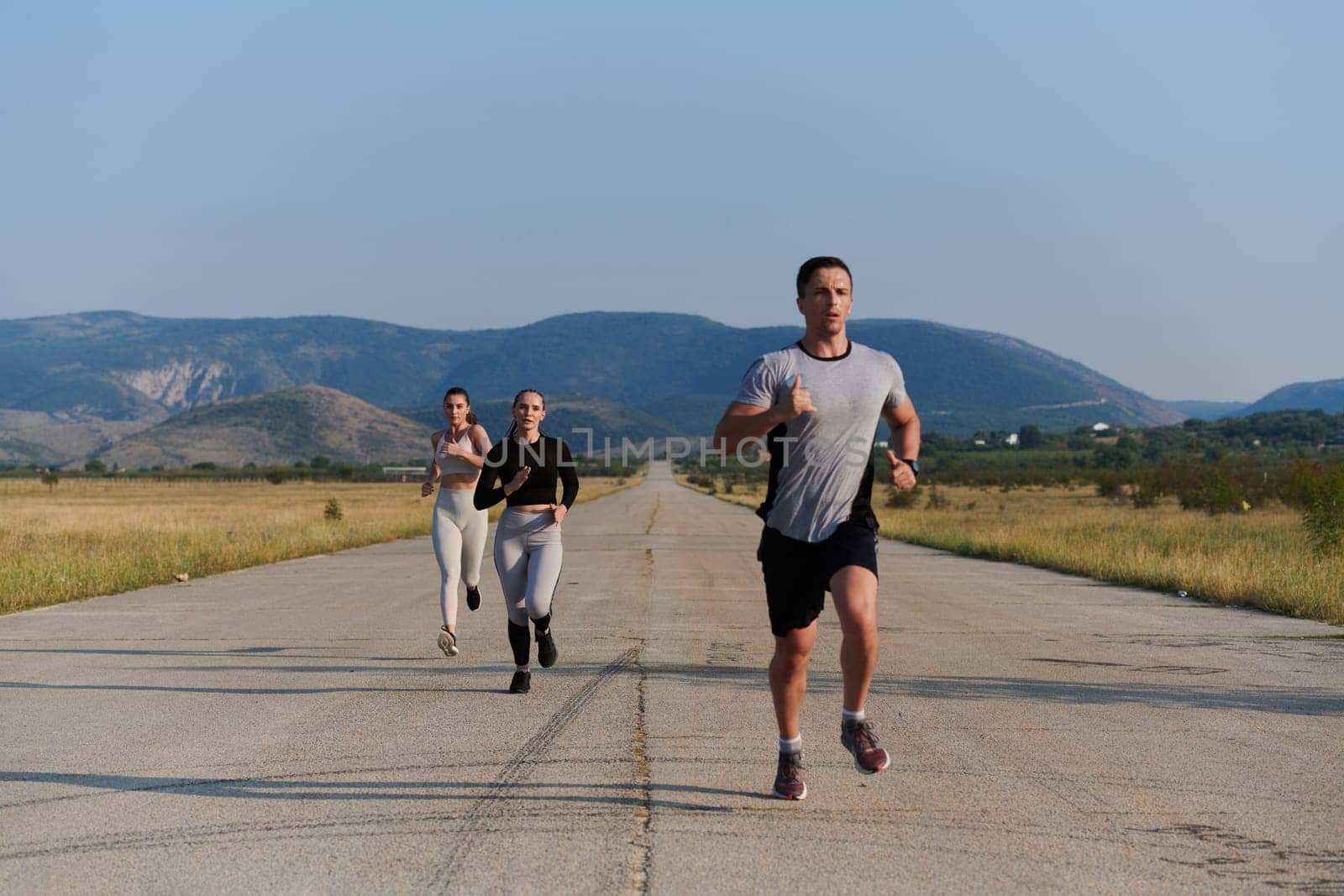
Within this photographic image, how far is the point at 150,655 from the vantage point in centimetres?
1118

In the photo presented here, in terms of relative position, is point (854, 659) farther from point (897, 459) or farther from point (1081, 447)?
point (1081, 447)

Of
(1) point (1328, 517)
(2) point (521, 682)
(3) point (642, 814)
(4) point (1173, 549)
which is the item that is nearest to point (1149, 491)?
(4) point (1173, 549)

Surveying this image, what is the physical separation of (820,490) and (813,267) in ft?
3.17

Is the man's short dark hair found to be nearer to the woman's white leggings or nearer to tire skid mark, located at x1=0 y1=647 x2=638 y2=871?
tire skid mark, located at x1=0 y1=647 x2=638 y2=871

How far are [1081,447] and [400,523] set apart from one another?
413ft

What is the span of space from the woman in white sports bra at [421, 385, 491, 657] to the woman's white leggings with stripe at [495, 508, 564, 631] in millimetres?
1446

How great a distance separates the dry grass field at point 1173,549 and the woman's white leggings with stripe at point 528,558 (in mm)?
9034

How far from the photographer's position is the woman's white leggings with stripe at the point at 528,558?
30.0 ft

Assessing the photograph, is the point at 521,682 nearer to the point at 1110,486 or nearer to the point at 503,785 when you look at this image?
the point at 503,785

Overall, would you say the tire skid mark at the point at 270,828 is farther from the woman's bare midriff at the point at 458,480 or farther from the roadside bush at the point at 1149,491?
the roadside bush at the point at 1149,491

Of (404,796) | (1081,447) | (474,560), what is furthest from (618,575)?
(1081,447)

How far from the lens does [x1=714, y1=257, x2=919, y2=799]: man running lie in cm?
570

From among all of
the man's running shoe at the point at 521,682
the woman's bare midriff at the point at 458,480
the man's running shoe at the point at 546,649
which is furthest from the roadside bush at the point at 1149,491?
the man's running shoe at the point at 521,682

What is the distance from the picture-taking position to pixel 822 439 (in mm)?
5719
